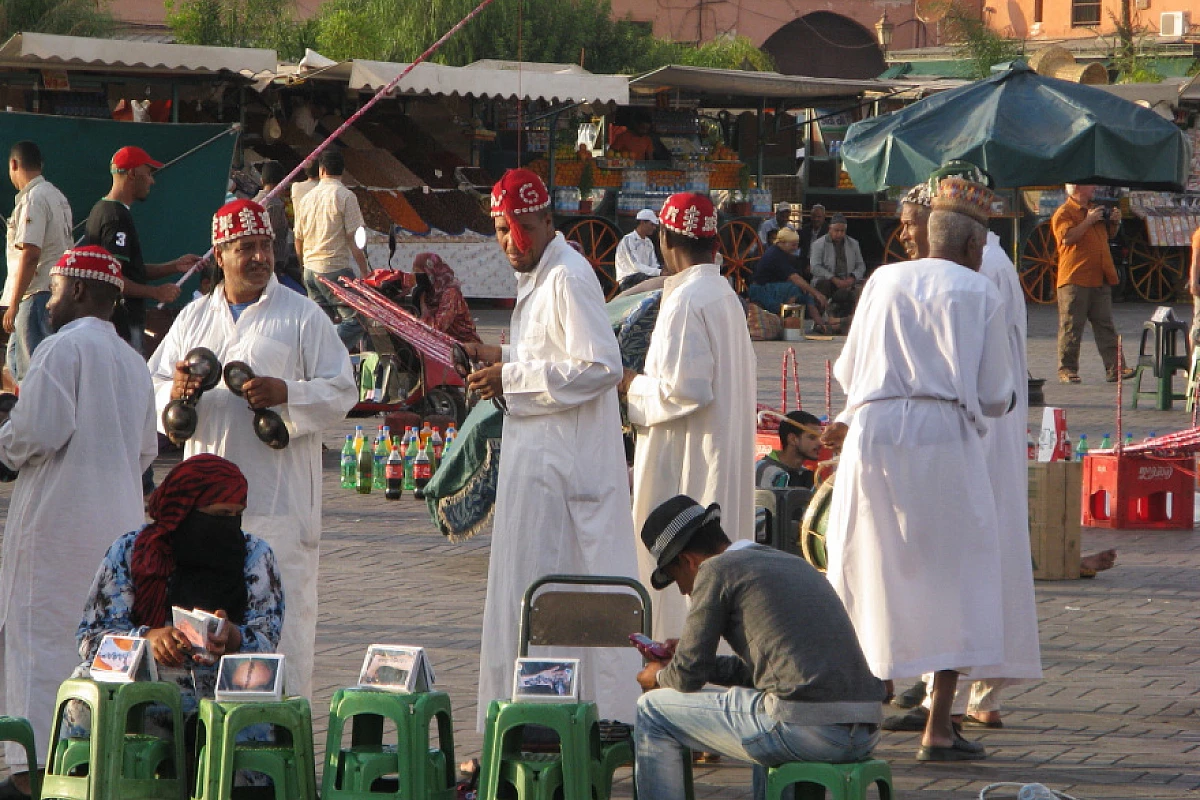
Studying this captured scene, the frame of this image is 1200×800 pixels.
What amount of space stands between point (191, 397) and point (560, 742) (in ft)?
6.02

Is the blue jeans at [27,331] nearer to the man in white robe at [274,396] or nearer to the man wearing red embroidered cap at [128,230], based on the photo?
the man wearing red embroidered cap at [128,230]

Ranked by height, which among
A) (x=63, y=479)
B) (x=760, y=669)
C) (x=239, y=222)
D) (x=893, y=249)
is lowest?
(x=760, y=669)

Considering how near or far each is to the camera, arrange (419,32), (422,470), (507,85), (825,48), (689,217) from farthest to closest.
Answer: (825,48)
(419,32)
(507,85)
(422,470)
(689,217)

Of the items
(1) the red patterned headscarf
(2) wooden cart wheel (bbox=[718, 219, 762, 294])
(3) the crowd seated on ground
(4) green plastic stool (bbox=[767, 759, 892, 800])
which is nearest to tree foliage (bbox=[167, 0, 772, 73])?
(2) wooden cart wheel (bbox=[718, 219, 762, 294])

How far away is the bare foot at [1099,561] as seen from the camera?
8695 millimetres

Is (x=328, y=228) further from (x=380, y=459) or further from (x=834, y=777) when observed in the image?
Answer: (x=834, y=777)

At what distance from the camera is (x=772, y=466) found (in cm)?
844

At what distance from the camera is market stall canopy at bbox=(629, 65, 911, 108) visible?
23.1 m

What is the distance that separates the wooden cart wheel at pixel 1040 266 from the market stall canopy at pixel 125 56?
409 inches

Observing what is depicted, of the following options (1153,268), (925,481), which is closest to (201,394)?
(925,481)

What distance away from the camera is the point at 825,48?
150 feet

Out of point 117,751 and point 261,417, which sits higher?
point 261,417

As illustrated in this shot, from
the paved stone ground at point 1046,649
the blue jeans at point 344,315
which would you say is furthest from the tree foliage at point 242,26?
the paved stone ground at point 1046,649

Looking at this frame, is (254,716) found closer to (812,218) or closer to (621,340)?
(621,340)
